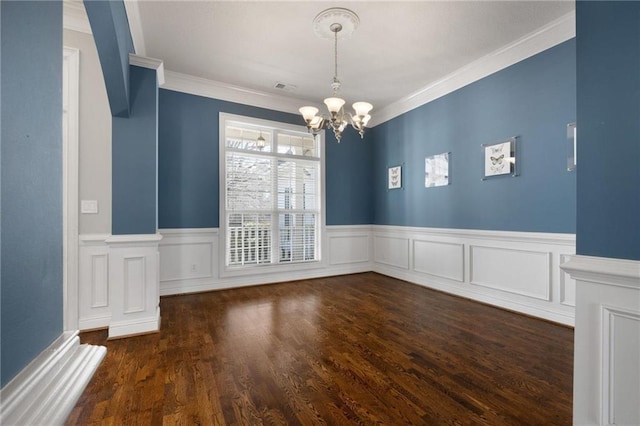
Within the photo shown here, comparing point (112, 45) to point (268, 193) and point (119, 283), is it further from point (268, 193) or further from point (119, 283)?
point (268, 193)

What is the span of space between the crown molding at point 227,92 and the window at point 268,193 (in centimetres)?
30

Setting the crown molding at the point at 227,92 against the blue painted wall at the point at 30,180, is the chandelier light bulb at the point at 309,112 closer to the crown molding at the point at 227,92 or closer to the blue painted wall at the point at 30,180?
the crown molding at the point at 227,92

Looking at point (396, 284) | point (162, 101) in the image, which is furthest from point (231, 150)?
point (396, 284)

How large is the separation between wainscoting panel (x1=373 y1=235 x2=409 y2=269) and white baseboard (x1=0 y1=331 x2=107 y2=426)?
15.4 feet

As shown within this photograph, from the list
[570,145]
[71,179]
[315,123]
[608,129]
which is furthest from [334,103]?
[71,179]

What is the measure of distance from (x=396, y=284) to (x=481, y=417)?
120 inches

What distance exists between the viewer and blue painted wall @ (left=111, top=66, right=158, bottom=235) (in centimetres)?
273

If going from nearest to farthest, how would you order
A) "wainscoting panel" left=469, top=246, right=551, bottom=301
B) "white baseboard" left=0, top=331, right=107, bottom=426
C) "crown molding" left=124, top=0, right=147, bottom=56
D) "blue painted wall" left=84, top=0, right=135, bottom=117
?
"white baseboard" left=0, top=331, right=107, bottom=426
"blue painted wall" left=84, top=0, right=135, bottom=117
"crown molding" left=124, top=0, right=147, bottom=56
"wainscoting panel" left=469, top=246, right=551, bottom=301

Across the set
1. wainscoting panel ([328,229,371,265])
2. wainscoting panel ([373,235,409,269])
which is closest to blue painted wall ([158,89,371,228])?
wainscoting panel ([328,229,371,265])

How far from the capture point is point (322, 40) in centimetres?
327

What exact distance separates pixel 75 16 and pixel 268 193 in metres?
2.95

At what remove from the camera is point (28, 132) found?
1.66 feet

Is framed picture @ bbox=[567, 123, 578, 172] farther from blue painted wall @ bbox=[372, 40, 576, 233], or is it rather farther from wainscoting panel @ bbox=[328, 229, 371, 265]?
wainscoting panel @ bbox=[328, 229, 371, 265]

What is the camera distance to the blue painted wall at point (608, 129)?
105 cm
